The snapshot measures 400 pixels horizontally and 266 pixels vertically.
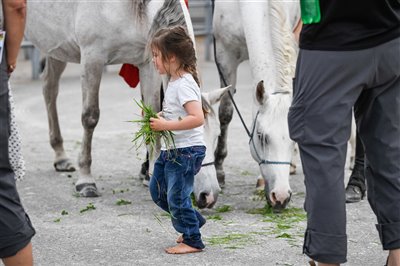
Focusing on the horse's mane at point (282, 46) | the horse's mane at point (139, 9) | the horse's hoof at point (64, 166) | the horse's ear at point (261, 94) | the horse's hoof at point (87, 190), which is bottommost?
the horse's hoof at point (64, 166)

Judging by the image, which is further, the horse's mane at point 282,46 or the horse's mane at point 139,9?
the horse's mane at point 139,9

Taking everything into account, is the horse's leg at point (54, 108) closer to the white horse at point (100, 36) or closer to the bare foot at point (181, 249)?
the white horse at point (100, 36)

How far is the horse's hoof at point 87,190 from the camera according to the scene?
6.96 m

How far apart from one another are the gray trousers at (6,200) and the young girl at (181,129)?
1427mm

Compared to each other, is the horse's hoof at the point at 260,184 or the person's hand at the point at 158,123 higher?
the person's hand at the point at 158,123

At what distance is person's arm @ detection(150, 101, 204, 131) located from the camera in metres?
5.11

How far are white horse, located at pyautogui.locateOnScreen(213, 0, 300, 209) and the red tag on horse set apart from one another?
719mm

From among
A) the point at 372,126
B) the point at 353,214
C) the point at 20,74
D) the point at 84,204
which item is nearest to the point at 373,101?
the point at 372,126

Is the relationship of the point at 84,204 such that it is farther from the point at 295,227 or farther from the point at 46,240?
the point at 295,227

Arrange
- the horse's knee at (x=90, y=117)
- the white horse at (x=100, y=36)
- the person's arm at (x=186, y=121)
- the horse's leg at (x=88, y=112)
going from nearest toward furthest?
the person's arm at (x=186, y=121) < the white horse at (x=100, y=36) < the horse's leg at (x=88, y=112) < the horse's knee at (x=90, y=117)

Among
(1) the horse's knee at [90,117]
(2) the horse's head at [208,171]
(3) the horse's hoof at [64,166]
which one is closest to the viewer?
(2) the horse's head at [208,171]

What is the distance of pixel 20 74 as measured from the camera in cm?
1602

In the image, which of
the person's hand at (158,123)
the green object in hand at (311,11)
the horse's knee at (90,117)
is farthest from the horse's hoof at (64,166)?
the green object in hand at (311,11)

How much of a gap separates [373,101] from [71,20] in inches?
135
